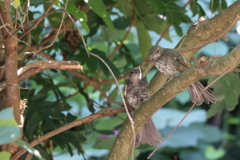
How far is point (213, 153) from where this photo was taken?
6.52 metres

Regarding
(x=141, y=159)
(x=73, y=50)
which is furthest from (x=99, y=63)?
(x=141, y=159)

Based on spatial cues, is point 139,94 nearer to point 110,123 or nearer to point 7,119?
point 110,123

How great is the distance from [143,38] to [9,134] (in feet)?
8.03

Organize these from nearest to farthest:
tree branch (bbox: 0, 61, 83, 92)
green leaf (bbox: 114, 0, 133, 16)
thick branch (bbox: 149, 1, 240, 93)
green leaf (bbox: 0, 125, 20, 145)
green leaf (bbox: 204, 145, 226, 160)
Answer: green leaf (bbox: 0, 125, 20, 145)
tree branch (bbox: 0, 61, 83, 92)
thick branch (bbox: 149, 1, 240, 93)
green leaf (bbox: 114, 0, 133, 16)
green leaf (bbox: 204, 145, 226, 160)

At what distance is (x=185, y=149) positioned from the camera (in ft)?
21.1

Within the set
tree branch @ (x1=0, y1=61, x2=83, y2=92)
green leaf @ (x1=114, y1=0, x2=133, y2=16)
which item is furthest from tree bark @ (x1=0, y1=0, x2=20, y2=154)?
green leaf @ (x1=114, y1=0, x2=133, y2=16)

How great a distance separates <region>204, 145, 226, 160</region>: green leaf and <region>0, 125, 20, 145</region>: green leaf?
18.8 ft

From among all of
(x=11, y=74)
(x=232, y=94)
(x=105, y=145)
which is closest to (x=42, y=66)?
(x=11, y=74)

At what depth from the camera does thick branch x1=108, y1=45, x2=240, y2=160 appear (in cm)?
159

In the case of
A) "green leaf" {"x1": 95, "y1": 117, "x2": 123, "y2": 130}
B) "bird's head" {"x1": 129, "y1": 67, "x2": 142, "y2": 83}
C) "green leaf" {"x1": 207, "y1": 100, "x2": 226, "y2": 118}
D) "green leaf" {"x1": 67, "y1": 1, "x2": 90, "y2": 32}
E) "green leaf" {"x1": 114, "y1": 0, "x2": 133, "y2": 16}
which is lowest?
"green leaf" {"x1": 95, "y1": 117, "x2": 123, "y2": 130}

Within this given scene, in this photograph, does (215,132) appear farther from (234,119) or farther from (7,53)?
(7,53)

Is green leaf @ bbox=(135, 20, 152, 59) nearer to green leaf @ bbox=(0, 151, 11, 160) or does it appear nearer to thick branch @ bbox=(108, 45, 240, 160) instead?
thick branch @ bbox=(108, 45, 240, 160)

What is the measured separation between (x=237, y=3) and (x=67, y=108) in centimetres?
126

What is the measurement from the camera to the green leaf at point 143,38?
3348mm
